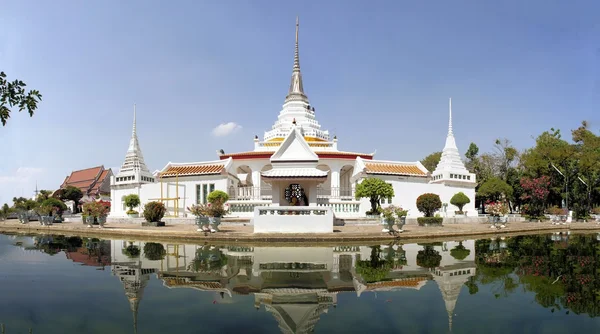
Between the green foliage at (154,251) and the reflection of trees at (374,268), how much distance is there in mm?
5533

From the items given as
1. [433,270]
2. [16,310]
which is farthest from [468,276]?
[16,310]

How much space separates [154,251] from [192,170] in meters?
15.8

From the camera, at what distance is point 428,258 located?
11.0 m

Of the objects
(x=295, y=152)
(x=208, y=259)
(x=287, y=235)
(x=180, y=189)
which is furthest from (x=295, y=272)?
(x=180, y=189)

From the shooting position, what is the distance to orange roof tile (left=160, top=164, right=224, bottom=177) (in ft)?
88.9

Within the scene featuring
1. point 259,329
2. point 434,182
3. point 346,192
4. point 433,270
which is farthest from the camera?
point 346,192

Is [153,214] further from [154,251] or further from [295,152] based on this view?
[154,251]

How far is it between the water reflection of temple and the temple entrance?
629 cm

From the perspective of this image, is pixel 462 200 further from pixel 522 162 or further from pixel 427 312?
pixel 427 312

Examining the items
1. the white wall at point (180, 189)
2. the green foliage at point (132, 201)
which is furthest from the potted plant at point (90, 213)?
the white wall at point (180, 189)

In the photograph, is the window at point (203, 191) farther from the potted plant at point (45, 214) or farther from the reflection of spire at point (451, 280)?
the reflection of spire at point (451, 280)

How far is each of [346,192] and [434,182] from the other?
692cm

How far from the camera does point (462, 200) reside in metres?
25.4

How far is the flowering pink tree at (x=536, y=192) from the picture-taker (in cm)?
2936
